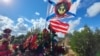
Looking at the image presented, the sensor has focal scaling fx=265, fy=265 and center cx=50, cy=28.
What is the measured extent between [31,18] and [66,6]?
325 mm

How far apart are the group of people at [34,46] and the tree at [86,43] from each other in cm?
14

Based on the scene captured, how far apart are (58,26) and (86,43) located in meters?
0.30

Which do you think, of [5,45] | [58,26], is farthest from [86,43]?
[5,45]

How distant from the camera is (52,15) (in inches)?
79.6

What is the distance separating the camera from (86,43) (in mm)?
1784

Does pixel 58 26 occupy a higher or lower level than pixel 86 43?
higher

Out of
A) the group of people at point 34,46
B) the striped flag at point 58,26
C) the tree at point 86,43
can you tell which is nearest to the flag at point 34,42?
the group of people at point 34,46

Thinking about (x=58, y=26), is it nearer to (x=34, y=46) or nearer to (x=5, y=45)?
(x=34, y=46)

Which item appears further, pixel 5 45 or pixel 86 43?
pixel 5 45

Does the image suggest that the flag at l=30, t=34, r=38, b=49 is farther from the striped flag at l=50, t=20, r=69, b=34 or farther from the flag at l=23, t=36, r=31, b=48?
the striped flag at l=50, t=20, r=69, b=34

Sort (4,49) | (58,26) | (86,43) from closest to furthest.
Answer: (86,43) < (58,26) < (4,49)

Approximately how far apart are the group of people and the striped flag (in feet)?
0.18

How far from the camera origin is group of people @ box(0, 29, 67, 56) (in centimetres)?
195

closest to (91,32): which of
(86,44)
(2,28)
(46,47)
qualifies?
(86,44)
